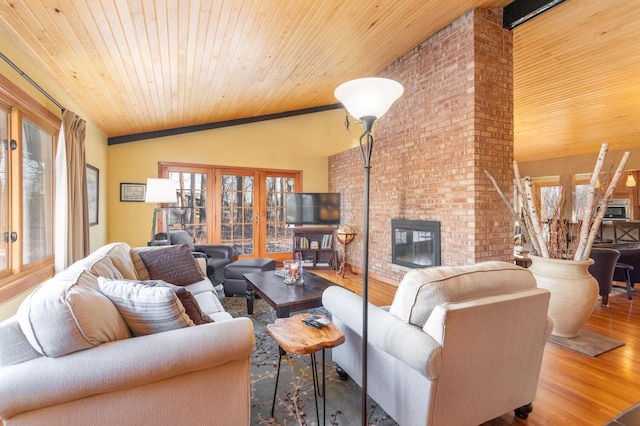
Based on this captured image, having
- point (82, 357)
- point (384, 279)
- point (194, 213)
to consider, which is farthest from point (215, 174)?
point (82, 357)

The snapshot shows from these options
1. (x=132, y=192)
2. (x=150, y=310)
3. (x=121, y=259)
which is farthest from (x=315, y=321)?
(x=132, y=192)

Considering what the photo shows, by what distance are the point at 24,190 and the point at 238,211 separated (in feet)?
11.4

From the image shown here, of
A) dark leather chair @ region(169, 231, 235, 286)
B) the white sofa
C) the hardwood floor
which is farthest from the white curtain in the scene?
the hardwood floor

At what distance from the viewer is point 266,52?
314 centimetres

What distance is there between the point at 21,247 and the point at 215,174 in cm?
342

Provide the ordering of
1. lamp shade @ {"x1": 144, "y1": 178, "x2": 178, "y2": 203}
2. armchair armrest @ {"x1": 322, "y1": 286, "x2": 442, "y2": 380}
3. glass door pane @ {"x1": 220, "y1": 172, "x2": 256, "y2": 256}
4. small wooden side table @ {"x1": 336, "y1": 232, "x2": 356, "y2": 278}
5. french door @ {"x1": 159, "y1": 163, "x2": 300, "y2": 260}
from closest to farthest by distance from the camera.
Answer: armchair armrest @ {"x1": 322, "y1": 286, "x2": 442, "y2": 380}, lamp shade @ {"x1": 144, "y1": 178, "x2": 178, "y2": 203}, small wooden side table @ {"x1": 336, "y1": 232, "x2": 356, "y2": 278}, french door @ {"x1": 159, "y1": 163, "x2": 300, "y2": 260}, glass door pane @ {"x1": 220, "y1": 172, "x2": 256, "y2": 256}

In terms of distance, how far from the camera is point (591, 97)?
4.62 metres

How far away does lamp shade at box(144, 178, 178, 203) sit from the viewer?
3791 millimetres

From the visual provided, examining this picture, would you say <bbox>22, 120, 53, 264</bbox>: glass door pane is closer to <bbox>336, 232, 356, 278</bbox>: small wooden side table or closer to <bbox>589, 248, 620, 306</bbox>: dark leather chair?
<bbox>336, 232, 356, 278</bbox>: small wooden side table

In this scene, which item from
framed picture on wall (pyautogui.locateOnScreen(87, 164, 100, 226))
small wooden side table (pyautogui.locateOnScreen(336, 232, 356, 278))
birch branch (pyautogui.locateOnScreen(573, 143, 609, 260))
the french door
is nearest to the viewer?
birch branch (pyautogui.locateOnScreen(573, 143, 609, 260))

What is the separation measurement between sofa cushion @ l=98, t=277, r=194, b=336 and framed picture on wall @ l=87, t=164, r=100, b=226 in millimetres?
3261

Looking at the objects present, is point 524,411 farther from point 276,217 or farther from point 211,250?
point 276,217

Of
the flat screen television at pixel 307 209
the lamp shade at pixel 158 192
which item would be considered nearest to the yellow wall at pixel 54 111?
the lamp shade at pixel 158 192

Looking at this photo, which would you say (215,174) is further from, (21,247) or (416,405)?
(416,405)
